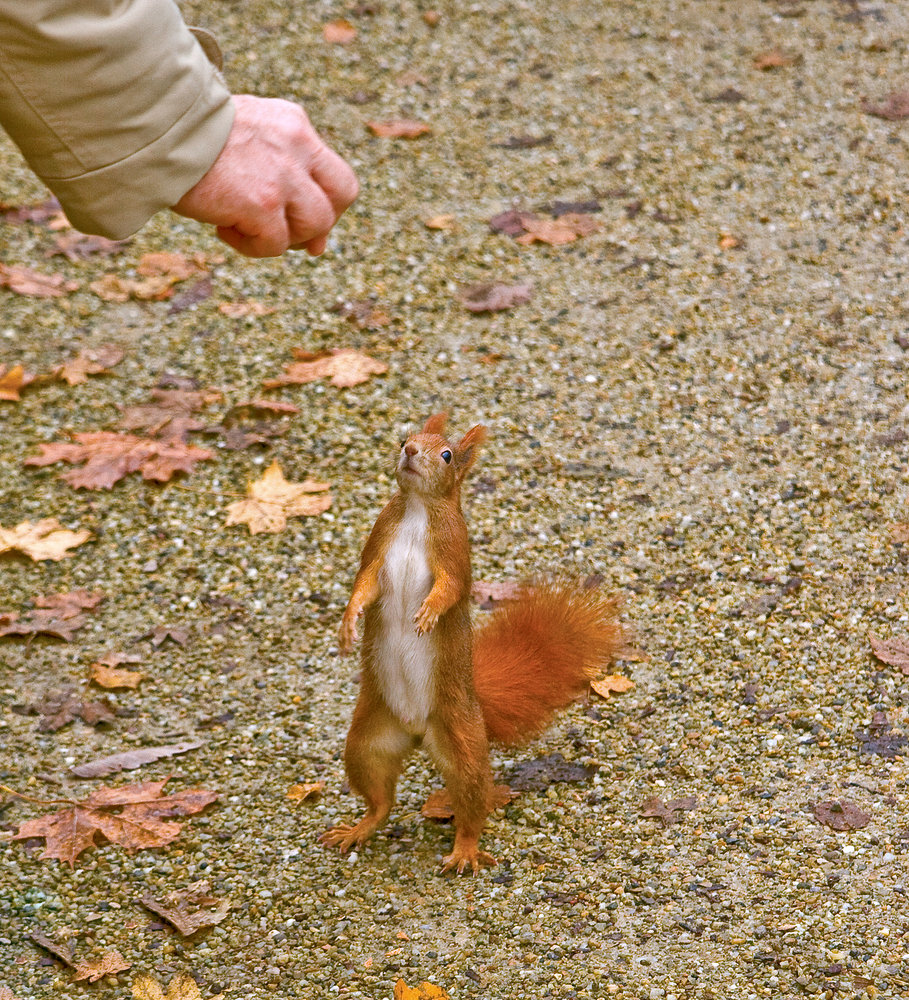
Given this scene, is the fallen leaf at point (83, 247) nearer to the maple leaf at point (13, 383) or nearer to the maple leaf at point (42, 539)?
the maple leaf at point (13, 383)

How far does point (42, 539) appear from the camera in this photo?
13.4 feet

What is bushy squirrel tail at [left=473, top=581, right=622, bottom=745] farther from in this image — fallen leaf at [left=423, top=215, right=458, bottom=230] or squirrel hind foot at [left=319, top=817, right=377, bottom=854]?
fallen leaf at [left=423, top=215, right=458, bottom=230]

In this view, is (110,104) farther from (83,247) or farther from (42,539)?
(83,247)

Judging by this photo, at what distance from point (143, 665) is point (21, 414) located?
4.83 ft

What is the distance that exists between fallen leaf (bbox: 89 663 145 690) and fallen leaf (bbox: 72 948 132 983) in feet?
3.12

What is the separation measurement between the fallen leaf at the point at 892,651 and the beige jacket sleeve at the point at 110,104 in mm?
2024

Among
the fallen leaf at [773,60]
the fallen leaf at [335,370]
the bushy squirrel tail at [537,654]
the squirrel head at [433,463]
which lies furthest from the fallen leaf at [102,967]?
the fallen leaf at [773,60]

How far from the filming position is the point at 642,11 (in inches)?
264

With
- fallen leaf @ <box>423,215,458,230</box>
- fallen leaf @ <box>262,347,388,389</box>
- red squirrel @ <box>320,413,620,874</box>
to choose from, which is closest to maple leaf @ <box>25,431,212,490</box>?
fallen leaf @ <box>262,347,388,389</box>

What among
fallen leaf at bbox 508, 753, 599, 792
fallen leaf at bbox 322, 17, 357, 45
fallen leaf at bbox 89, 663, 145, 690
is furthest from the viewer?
fallen leaf at bbox 322, 17, 357, 45

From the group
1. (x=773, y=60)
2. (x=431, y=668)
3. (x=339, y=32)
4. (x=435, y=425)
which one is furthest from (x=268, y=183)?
(x=339, y=32)

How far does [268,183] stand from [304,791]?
1.43m

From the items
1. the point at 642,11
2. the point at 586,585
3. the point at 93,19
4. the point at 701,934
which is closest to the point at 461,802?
the point at 701,934

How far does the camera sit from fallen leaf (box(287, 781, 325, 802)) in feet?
10.2
